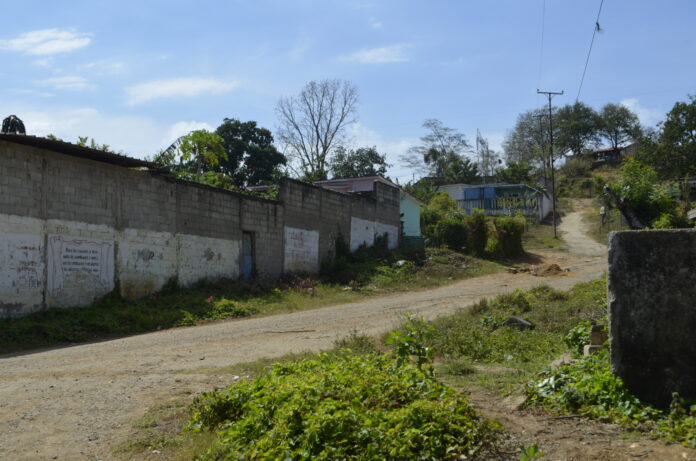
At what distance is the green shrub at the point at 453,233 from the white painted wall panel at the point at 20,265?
→ 19.2 m

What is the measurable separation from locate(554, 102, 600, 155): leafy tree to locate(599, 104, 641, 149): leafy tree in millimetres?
788

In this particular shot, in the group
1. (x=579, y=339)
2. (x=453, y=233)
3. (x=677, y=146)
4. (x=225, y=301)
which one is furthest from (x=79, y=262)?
(x=677, y=146)

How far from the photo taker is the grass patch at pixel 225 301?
12.2m

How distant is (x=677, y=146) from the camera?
4253 cm

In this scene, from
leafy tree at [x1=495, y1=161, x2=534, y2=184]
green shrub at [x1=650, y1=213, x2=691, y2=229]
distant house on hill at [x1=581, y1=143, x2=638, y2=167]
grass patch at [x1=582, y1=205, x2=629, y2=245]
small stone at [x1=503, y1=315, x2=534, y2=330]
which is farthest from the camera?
distant house on hill at [x1=581, y1=143, x2=638, y2=167]

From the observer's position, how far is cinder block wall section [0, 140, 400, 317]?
508 inches

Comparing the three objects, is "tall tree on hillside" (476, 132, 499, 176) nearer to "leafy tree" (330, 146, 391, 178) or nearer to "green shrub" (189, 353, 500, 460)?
"leafy tree" (330, 146, 391, 178)

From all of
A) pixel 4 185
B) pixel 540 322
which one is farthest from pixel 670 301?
pixel 4 185

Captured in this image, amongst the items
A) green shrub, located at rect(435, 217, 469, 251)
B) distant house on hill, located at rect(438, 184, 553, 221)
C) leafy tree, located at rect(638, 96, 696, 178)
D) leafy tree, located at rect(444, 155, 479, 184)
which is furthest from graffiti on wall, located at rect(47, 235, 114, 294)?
leafy tree, located at rect(444, 155, 479, 184)

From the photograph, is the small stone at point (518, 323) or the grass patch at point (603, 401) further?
the small stone at point (518, 323)

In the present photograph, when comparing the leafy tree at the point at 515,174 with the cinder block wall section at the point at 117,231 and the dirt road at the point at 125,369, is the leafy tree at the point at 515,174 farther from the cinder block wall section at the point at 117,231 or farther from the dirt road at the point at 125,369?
the dirt road at the point at 125,369

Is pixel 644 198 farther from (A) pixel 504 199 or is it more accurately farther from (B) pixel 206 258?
(A) pixel 504 199

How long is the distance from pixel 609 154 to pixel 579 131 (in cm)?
396

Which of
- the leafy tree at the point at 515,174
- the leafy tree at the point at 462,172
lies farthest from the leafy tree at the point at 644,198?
the leafy tree at the point at 462,172
